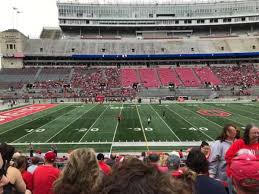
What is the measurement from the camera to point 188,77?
77.9 metres

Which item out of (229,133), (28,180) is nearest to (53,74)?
(229,133)

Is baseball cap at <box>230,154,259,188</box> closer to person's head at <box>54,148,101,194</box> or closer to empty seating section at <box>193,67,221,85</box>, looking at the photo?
person's head at <box>54,148,101,194</box>

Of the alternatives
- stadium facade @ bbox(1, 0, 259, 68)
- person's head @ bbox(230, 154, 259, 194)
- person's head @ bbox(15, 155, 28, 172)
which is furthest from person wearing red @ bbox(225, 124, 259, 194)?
stadium facade @ bbox(1, 0, 259, 68)

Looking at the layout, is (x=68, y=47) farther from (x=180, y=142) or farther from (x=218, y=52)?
(x=180, y=142)

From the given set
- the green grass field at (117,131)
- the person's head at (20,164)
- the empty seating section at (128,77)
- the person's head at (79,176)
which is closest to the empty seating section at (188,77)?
the empty seating section at (128,77)

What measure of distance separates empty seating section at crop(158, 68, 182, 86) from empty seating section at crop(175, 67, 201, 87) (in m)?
1.14

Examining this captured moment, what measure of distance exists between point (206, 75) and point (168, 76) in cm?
763

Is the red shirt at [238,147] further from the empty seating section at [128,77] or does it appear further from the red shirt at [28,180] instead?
the empty seating section at [128,77]

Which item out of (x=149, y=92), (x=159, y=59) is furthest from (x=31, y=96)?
(x=159, y=59)

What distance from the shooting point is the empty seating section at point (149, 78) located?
74.3 metres

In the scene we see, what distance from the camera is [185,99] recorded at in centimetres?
6412

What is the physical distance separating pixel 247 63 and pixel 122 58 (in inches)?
1103

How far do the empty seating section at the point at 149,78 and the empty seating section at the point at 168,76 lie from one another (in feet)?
3.83

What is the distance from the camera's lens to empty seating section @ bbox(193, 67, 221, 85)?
246 ft
